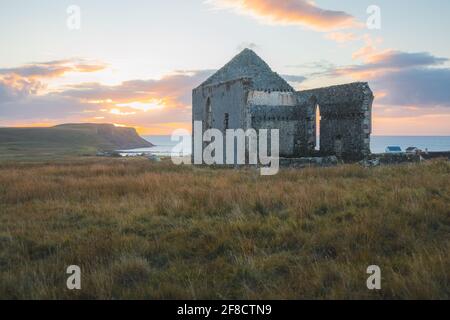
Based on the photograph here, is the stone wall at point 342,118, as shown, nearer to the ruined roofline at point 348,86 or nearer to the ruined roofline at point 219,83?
the ruined roofline at point 348,86

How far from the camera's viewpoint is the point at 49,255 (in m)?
6.38

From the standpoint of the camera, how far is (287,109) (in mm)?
23844

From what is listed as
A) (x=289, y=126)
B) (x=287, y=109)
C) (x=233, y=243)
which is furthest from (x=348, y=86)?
(x=233, y=243)

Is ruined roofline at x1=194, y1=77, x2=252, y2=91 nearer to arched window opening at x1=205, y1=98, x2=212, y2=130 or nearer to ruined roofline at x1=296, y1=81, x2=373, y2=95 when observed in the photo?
arched window opening at x1=205, y1=98, x2=212, y2=130

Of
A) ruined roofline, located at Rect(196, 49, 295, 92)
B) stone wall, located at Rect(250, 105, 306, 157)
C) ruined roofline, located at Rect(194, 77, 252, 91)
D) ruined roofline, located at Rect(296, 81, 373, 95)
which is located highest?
ruined roofline, located at Rect(196, 49, 295, 92)

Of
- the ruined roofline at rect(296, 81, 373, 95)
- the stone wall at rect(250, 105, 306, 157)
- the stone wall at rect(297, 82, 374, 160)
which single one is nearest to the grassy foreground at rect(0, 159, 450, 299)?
the stone wall at rect(297, 82, 374, 160)

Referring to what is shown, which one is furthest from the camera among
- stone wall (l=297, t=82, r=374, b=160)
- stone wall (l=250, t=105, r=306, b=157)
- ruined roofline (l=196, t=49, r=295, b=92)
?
ruined roofline (l=196, t=49, r=295, b=92)

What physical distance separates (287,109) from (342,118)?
3469 millimetres

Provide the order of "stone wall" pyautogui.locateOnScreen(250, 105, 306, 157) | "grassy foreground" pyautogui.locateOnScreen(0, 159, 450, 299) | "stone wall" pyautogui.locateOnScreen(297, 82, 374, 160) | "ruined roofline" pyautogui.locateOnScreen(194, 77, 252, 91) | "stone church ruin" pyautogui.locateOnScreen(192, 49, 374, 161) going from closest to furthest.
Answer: "grassy foreground" pyautogui.locateOnScreen(0, 159, 450, 299), "stone wall" pyautogui.locateOnScreen(297, 82, 374, 160), "stone church ruin" pyautogui.locateOnScreen(192, 49, 374, 161), "ruined roofline" pyautogui.locateOnScreen(194, 77, 252, 91), "stone wall" pyautogui.locateOnScreen(250, 105, 306, 157)

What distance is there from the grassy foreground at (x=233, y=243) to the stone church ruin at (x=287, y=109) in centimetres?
988

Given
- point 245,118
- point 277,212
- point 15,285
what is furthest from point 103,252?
point 245,118

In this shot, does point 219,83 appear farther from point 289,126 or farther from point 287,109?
point 289,126

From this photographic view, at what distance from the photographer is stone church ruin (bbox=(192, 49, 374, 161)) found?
20.9 metres
